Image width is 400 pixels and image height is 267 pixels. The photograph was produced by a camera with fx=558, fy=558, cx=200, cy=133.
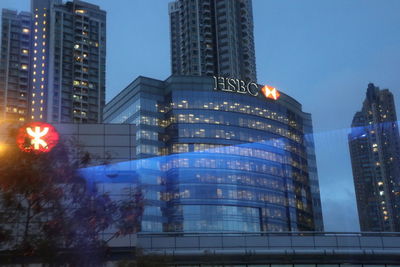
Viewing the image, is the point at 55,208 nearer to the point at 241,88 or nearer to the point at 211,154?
the point at 211,154

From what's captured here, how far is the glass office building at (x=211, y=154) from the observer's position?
15575cm

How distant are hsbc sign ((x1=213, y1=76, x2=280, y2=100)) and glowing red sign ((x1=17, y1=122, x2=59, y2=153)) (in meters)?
132

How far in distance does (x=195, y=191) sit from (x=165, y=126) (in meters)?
22.7

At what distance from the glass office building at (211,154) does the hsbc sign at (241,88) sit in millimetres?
322

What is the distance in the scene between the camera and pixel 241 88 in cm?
17400

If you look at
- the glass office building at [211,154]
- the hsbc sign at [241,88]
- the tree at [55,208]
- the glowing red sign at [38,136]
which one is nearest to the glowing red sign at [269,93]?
the hsbc sign at [241,88]

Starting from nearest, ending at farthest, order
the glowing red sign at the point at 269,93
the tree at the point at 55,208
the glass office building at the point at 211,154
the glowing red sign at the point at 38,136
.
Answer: the tree at the point at 55,208
the glowing red sign at the point at 38,136
the glass office building at the point at 211,154
the glowing red sign at the point at 269,93

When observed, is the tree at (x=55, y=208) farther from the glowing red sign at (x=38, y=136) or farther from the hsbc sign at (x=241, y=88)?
the hsbc sign at (x=241, y=88)

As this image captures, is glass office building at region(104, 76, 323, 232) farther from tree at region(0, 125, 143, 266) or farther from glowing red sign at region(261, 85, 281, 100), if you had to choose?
tree at region(0, 125, 143, 266)

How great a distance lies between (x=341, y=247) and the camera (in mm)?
43344

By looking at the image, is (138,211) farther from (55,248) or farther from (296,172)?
(296,172)

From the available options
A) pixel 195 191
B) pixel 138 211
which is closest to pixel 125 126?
pixel 138 211

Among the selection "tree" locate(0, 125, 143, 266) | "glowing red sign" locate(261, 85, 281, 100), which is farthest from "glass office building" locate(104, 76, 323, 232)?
"tree" locate(0, 125, 143, 266)

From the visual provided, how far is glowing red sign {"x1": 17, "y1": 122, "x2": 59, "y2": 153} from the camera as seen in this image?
26.0 m
